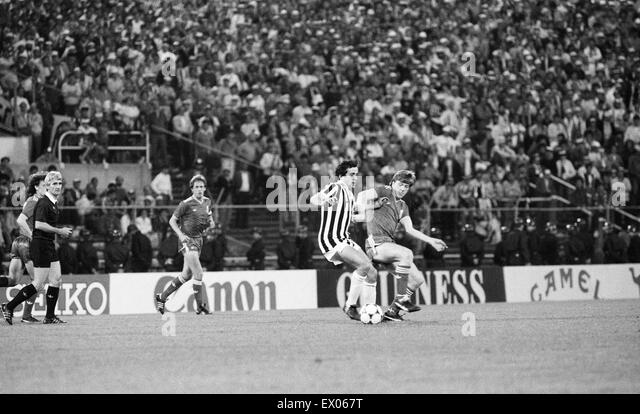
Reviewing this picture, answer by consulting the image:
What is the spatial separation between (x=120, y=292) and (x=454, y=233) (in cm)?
819

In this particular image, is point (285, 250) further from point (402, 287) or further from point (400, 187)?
point (400, 187)

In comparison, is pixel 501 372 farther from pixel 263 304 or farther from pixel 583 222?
pixel 583 222

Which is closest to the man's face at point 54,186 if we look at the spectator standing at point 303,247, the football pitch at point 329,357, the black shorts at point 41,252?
the black shorts at point 41,252

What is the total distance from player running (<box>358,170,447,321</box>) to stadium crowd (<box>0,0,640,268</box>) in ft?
27.8

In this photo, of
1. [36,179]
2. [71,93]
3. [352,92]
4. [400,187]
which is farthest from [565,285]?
[36,179]

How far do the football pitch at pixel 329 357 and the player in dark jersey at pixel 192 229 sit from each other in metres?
2.71

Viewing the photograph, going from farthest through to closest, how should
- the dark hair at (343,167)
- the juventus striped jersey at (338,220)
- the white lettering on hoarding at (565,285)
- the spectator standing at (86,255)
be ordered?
the white lettering on hoarding at (565,285) → the spectator standing at (86,255) → the juventus striped jersey at (338,220) → the dark hair at (343,167)

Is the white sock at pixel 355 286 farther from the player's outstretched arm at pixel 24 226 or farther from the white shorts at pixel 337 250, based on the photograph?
the player's outstretched arm at pixel 24 226

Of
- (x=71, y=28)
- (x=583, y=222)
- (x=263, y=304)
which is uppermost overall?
(x=71, y=28)

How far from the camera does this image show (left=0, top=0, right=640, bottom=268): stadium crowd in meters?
26.7

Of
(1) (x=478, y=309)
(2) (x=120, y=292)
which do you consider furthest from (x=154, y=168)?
(1) (x=478, y=309)

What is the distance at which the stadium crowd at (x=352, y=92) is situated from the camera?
2670 centimetres

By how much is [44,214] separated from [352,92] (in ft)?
48.3

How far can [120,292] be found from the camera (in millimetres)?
23500
